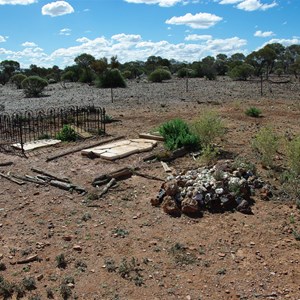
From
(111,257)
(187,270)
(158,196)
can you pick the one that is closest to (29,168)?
(158,196)

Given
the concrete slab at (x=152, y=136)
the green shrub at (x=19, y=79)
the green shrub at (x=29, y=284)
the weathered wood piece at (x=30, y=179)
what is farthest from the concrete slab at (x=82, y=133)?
the green shrub at (x=19, y=79)

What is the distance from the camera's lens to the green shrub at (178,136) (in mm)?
8781

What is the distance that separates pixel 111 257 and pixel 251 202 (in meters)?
2.44

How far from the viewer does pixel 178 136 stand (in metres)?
9.03

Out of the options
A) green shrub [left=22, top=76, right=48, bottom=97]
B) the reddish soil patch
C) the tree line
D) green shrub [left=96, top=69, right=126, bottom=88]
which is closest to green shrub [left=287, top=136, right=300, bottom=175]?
the reddish soil patch

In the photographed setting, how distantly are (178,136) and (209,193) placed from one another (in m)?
3.15

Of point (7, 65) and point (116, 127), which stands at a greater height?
point (7, 65)

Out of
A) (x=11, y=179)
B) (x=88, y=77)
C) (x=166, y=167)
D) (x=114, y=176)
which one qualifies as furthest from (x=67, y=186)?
(x=88, y=77)

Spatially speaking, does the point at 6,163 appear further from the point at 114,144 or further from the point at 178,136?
the point at 178,136

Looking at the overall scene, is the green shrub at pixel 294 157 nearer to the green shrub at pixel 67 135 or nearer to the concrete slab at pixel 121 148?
the concrete slab at pixel 121 148

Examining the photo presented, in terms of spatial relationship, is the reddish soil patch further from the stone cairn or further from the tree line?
the tree line

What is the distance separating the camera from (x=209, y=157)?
7562 millimetres

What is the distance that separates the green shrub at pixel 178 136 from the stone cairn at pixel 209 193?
86.7 inches

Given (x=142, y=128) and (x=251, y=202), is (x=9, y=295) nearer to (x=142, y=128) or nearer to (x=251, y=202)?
(x=251, y=202)
